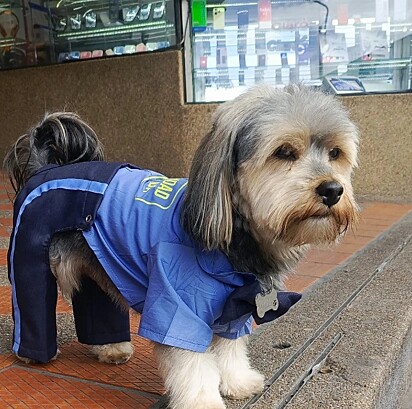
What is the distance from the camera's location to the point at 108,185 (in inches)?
94.0

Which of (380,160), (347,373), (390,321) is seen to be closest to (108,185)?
(347,373)

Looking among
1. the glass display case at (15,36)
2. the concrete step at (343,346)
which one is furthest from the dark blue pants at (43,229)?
the glass display case at (15,36)

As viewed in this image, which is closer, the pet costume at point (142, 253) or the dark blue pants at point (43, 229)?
the pet costume at point (142, 253)

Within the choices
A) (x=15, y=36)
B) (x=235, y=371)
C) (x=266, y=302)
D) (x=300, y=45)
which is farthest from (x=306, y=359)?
(x=15, y=36)

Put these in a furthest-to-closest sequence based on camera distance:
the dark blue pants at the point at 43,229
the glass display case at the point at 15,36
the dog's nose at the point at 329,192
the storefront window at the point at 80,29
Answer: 1. the glass display case at the point at 15,36
2. the storefront window at the point at 80,29
3. the dark blue pants at the point at 43,229
4. the dog's nose at the point at 329,192

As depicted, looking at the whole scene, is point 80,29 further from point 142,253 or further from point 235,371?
point 235,371

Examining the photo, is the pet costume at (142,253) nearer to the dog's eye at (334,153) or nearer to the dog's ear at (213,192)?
the dog's ear at (213,192)

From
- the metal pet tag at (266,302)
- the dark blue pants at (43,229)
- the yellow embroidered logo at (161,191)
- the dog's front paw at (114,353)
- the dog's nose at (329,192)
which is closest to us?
the dog's nose at (329,192)

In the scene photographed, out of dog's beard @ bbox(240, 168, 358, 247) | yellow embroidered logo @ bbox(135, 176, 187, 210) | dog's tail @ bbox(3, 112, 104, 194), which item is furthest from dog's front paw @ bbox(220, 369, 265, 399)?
dog's tail @ bbox(3, 112, 104, 194)

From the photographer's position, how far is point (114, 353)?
2660 millimetres

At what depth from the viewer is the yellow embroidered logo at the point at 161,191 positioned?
7.41ft

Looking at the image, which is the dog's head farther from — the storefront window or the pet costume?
the storefront window

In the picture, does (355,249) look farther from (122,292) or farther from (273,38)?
(273,38)

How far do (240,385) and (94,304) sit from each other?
76 cm
